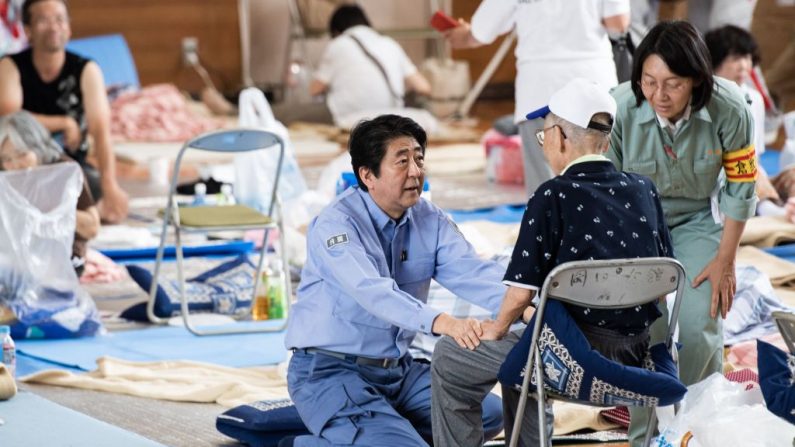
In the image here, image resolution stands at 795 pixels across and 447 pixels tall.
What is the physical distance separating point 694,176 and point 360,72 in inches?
251

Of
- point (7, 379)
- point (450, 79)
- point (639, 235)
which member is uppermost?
point (639, 235)

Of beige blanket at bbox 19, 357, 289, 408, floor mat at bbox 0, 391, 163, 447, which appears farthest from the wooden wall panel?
Result: floor mat at bbox 0, 391, 163, 447

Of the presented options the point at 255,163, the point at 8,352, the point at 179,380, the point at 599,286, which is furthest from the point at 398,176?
the point at 255,163

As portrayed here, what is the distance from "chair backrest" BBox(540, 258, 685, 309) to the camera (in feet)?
9.61

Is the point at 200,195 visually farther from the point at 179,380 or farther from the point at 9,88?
the point at 179,380

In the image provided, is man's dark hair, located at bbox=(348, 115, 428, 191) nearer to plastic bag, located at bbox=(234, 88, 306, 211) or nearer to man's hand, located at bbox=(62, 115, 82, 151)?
plastic bag, located at bbox=(234, 88, 306, 211)

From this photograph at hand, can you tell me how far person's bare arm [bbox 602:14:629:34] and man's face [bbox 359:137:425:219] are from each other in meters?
2.10

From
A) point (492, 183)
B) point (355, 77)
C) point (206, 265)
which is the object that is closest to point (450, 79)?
point (355, 77)

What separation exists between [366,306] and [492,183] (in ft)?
18.9

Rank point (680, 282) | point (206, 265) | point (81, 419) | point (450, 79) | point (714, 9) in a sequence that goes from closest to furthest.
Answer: point (680, 282), point (81, 419), point (206, 265), point (714, 9), point (450, 79)

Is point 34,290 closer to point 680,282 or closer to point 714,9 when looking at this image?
point 680,282

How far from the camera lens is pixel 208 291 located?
5.83 metres

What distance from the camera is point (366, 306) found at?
325cm

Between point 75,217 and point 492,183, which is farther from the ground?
point 75,217
